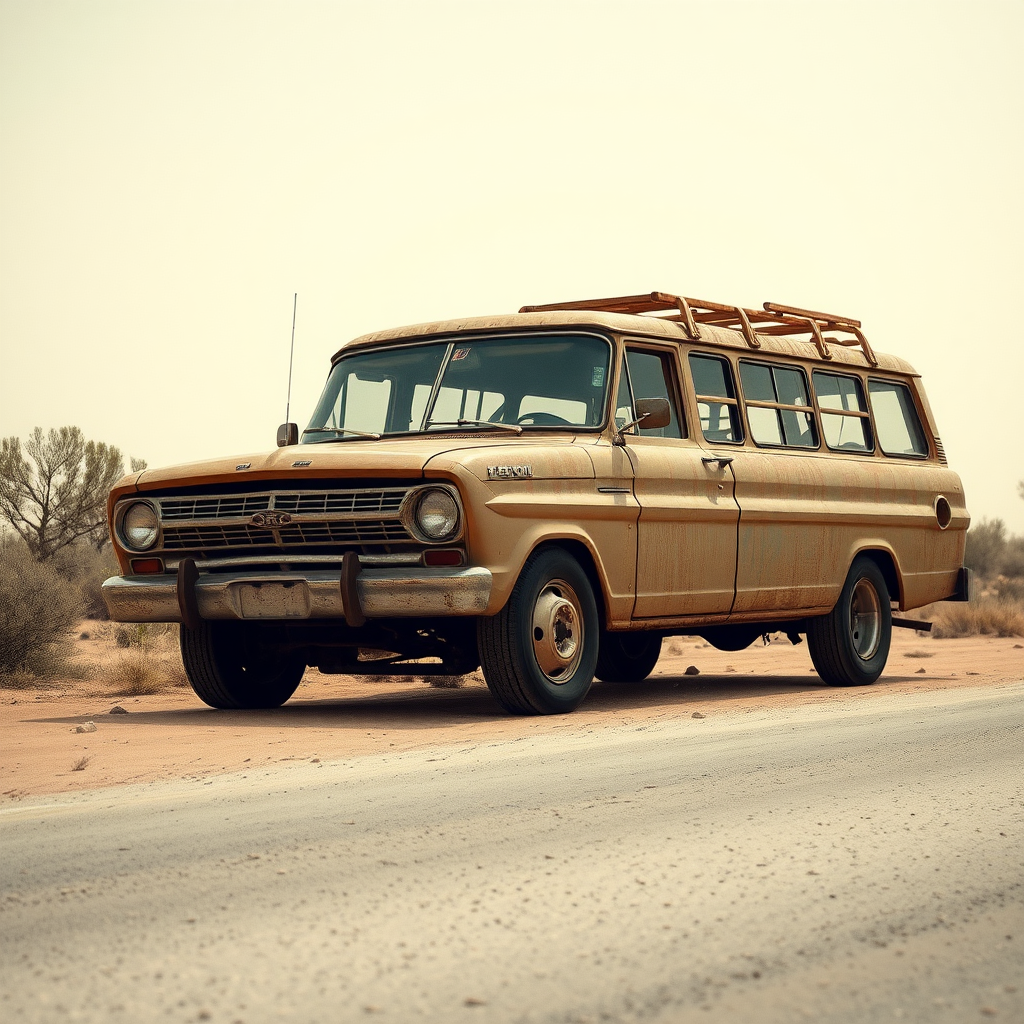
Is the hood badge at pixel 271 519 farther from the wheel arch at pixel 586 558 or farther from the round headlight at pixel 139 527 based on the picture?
the wheel arch at pixel 586 558

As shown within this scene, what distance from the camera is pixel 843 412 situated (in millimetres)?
13242

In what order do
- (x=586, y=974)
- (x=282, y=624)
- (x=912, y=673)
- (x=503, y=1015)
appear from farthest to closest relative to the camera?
(x=912, y=673)
(x=282, y=624)
(x=586, y=974)
(x=503, y=1015)

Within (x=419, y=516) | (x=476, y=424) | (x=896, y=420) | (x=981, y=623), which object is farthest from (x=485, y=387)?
(x=981, y=623)

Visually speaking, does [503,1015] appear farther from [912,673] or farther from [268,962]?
[912,673]

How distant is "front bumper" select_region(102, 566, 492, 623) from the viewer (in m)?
9.17

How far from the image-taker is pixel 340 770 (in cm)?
758

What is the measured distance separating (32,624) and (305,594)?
320 inches

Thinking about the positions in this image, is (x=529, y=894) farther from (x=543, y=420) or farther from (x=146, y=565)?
(x=146, y=565)

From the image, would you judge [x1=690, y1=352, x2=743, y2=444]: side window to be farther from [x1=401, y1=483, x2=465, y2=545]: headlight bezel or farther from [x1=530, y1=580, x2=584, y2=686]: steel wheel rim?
[x1=401, y1=483, x2=465, y2=545]: headlight bezel

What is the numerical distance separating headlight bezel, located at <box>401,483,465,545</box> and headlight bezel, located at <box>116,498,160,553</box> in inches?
75.1

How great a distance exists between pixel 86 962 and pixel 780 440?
9.03m

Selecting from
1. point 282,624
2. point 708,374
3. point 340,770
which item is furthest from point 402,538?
point 708,374

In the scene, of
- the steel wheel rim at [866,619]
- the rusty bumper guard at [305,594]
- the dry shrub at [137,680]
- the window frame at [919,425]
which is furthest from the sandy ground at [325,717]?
the window frame at [919,425]

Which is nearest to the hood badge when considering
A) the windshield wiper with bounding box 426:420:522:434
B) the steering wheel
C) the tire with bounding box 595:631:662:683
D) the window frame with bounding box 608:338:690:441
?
the windshield wiper with bounding box 426:420:522:434
